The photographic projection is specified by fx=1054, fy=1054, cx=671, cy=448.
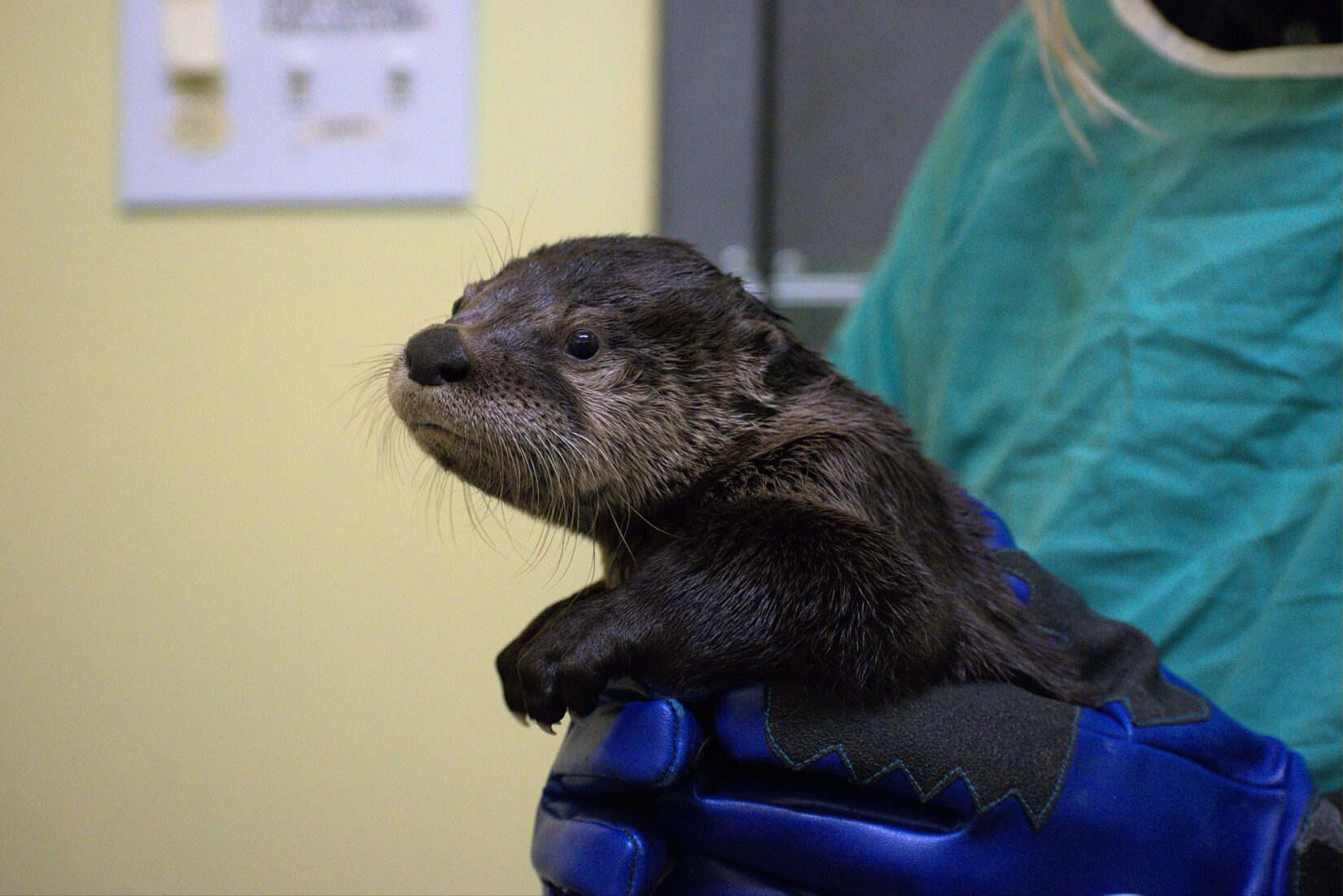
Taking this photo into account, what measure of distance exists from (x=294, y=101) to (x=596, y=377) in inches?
23.5

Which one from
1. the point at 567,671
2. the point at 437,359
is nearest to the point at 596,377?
the point at 437,359

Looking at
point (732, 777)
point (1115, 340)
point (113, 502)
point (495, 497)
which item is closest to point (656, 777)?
point (732, 777)

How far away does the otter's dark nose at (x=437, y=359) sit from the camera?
771mm

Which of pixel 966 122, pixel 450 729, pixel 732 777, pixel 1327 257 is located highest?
pixel 966 122

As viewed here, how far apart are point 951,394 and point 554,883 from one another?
37.7 inches

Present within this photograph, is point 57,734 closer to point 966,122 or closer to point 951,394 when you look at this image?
point 951,394

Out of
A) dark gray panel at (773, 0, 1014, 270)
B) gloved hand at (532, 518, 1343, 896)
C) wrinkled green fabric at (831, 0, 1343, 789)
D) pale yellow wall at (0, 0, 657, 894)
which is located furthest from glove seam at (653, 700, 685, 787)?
dark gray panel at (773, 0, 1014, 270)

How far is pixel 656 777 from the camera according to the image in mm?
755

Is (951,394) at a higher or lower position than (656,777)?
higher

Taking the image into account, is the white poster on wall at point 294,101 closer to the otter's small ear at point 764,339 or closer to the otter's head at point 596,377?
the otter's head at point 596,377

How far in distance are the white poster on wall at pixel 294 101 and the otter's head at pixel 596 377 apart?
38 centimetres

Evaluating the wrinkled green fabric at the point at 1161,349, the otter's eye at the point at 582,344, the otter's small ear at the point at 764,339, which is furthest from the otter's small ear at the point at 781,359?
the wrinkled green fabric at the point at 1161,349

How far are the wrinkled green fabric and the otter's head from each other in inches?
21.0

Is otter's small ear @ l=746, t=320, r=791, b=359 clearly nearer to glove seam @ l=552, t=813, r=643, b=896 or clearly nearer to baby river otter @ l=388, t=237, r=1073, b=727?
baby river otter @ l=388, t=237, r=1073, b=727
